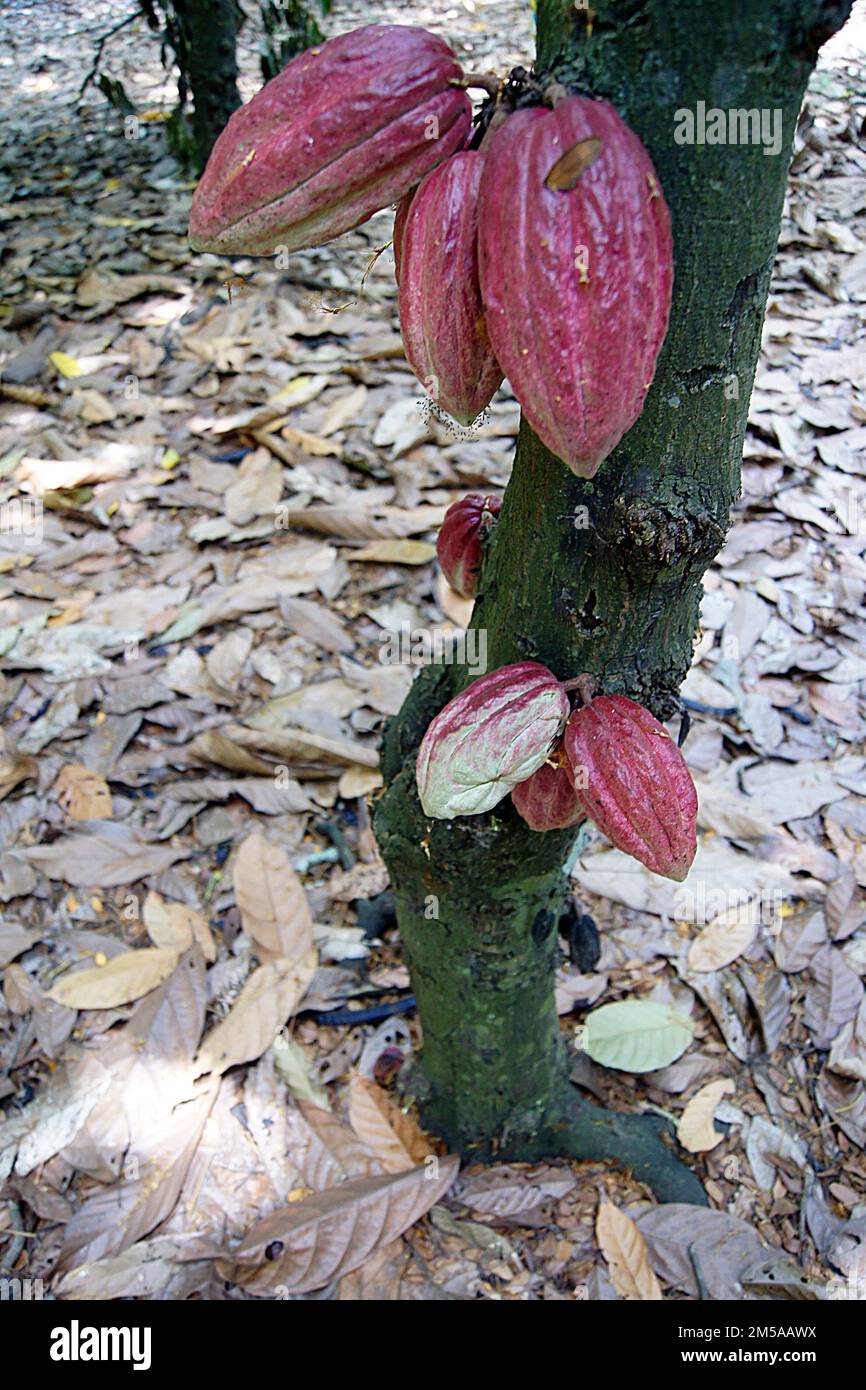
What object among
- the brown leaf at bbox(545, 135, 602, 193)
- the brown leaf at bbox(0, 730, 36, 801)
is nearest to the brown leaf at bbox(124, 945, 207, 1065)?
the brown leaf at bbox(0, 730, 36, 801)

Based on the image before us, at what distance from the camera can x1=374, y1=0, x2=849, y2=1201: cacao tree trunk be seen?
1.95 ft

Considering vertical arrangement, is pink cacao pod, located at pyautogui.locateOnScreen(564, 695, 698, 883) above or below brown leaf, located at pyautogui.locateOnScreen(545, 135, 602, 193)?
below

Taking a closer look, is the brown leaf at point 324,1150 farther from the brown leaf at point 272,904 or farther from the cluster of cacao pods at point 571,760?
the cluster of cacao pods at point 571,760

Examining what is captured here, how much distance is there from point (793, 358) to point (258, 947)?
6.85 ft

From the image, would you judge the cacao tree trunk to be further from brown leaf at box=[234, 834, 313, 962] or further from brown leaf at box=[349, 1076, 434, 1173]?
brown leaf at box=[234, 834, 313, 962]

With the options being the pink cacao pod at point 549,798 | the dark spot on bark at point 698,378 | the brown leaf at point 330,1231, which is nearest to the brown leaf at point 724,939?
the brown leaf at point 330,1231

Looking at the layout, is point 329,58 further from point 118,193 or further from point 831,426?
point 118,193

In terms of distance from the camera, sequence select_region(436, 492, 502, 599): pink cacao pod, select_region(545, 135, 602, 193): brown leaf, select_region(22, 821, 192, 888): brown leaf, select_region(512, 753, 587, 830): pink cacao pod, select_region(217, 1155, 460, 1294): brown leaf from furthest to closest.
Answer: select_region(22, 821, 192, 888): brown leaf, select_region(217, 1155, 460, 1294): brown leaf, select_region(436, 492, 502, 599): pink cacao pod, select_region(512, 753, 587, 830): pink cacao pod, select_region(545, 135, 602, 193): brown leaf

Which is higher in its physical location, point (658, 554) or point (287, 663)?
point (658, 554)

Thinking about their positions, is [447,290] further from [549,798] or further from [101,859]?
[101,859]

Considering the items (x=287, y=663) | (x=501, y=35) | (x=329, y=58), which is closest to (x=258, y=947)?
(x=287, y=663)

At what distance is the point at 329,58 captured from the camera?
585mm

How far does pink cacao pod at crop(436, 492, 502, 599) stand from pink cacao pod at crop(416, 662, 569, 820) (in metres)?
0.25

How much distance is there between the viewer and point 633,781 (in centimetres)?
74
